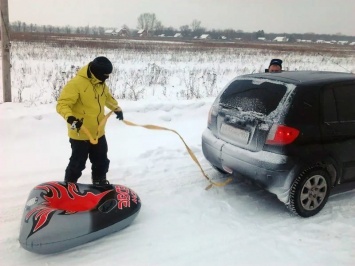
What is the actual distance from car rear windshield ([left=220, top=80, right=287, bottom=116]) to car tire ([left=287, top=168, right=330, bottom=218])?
34.9 inches

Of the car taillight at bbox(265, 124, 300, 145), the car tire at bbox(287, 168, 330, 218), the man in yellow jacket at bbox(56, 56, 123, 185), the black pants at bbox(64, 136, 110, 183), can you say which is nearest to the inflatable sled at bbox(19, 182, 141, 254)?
the black pants at bbox(64, 136, 110, 183)

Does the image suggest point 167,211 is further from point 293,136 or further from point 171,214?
point 293,136

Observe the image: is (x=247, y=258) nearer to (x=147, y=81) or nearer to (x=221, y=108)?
(x=221, y=108)

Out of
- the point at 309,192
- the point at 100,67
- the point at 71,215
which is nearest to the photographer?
the point at 71,215

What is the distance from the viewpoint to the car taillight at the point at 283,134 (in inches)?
151

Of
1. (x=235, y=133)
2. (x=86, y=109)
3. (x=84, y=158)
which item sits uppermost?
(x=86, y=109)

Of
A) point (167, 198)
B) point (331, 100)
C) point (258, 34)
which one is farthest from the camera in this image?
point (258, 34)

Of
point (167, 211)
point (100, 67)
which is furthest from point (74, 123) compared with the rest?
point (167, 211)

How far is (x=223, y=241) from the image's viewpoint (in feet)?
11.6

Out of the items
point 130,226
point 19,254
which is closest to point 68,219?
point 19,254

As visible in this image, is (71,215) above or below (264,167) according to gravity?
below

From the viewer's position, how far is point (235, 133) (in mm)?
4309

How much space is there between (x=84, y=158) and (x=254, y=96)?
2.29 metres

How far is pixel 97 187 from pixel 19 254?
1087 millimetres
